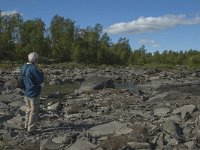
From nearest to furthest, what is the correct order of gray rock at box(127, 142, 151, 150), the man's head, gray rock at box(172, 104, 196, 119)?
gray rock at box(127, 142, 151, 150) → the man's head → gray rock at box(172, 104, 196, 119)

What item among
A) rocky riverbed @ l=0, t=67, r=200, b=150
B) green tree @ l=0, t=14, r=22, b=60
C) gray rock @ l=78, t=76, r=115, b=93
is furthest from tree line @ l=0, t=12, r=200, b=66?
rocky riverbed @ l=0, t=67, r=200, b=150

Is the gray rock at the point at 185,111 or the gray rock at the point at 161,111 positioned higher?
the gray rock at the point at 185,111

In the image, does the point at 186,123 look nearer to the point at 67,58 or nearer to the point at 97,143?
the point at 97,143

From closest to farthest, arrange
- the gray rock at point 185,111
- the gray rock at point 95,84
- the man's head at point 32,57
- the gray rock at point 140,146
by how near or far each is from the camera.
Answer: the gray rock at point 140,146 < the man's head at point 32,57 < the gray rock at point 185,111 < the gray rock at point 95,84

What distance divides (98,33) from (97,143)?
4488 inches

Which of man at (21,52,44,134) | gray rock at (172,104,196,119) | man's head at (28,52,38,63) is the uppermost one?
man's head at (28,52,38,63)

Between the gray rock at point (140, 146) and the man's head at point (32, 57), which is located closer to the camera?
the gray rock at point (140, 146)

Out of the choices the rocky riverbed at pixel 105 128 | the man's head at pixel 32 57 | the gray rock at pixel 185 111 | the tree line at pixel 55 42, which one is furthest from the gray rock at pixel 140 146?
the tree line at pixel 55 42

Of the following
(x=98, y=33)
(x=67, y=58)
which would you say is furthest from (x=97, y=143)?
(x=98, y=33)

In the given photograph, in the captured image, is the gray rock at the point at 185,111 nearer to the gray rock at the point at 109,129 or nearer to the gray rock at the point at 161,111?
the gray rock at the point at 161,111

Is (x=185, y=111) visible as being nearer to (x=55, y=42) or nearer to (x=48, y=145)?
(x=48, y=145)

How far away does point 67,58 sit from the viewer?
11325cm

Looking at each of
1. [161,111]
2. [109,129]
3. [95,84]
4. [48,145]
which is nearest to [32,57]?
[48,145]

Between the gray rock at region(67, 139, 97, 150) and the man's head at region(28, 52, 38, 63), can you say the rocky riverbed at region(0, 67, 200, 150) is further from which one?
the man's head at region(28, 52, 38, 63)
